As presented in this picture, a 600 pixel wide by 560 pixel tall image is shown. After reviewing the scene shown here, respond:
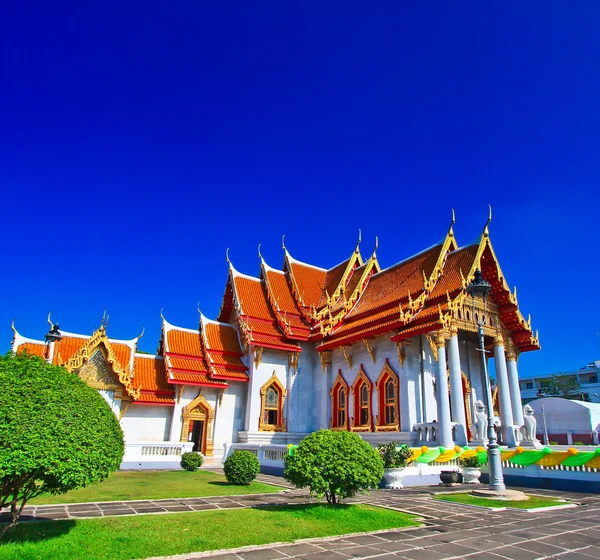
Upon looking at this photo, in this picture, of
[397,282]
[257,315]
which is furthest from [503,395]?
[257,315]

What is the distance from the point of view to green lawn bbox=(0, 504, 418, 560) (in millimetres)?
5680

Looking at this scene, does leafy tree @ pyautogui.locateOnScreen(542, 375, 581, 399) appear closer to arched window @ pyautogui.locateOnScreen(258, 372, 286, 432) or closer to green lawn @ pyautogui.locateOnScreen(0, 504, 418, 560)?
arched window @ pyautogui.locateOnScreen(258, 372, 286, 432)

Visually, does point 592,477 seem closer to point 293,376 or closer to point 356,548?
point 356,548

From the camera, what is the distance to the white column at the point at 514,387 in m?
20.2

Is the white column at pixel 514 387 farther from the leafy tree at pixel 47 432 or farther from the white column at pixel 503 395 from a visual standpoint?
the leafy tree at pixel 47 432

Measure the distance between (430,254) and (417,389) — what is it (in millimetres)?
6897

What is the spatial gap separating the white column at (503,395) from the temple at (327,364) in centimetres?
4

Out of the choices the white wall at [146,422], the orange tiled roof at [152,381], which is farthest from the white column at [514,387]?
the white wall at [146,422]

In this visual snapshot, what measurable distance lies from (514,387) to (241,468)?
13590 millimetres

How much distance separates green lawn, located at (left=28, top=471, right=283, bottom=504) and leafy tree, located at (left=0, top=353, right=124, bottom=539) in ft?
15.4

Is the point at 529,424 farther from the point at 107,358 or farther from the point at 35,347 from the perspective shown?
the point at 35,347

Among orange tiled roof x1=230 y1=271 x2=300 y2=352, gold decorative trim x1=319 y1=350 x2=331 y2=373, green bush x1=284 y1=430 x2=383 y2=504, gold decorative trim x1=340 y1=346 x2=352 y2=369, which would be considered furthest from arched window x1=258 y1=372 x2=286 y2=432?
green bush x1=284 y1=430 x2=383 y2=504

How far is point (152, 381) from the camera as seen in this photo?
840 inches

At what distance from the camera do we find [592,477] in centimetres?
1276
